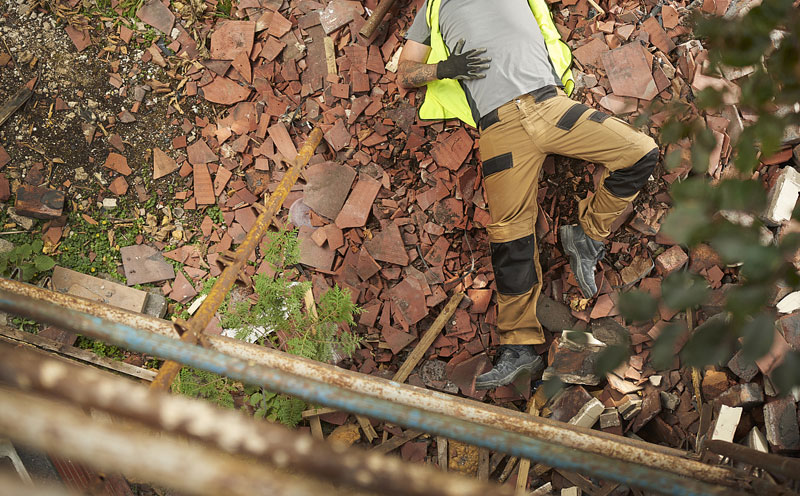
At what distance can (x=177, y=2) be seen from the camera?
4.47 m

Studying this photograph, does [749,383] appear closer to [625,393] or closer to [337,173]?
[625,393]

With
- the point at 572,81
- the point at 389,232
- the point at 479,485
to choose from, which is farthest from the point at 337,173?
the point at 479,485

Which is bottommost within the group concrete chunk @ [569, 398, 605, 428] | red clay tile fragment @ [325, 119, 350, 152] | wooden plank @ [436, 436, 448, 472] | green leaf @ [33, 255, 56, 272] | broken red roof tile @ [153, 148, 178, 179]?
wooden plank @ [436, 436, 448, 472]

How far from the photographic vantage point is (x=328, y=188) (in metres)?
4.09

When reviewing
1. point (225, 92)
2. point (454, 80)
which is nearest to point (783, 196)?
point (454, 80)

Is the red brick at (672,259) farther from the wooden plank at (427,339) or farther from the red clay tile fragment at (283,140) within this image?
the red clay tile fragment at (283,140)

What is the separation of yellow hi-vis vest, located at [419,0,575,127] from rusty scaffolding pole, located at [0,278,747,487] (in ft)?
7.33

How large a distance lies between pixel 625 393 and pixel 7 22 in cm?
585

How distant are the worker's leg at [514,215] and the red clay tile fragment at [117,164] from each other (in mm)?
3003

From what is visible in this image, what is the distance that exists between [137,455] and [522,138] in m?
3.06

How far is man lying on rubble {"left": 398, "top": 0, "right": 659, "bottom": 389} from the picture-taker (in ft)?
11.0

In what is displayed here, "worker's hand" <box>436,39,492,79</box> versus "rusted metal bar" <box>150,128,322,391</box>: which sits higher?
"worker's hand" <box>436,39,492,79</box>

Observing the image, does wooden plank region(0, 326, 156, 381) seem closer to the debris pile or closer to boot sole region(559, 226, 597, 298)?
the debris pile

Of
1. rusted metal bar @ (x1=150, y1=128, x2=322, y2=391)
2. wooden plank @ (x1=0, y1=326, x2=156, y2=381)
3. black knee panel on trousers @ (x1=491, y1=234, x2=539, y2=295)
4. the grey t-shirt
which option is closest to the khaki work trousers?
black knee panel on trousers @ (x1=491, y1=234, x2=539, y2=295)
